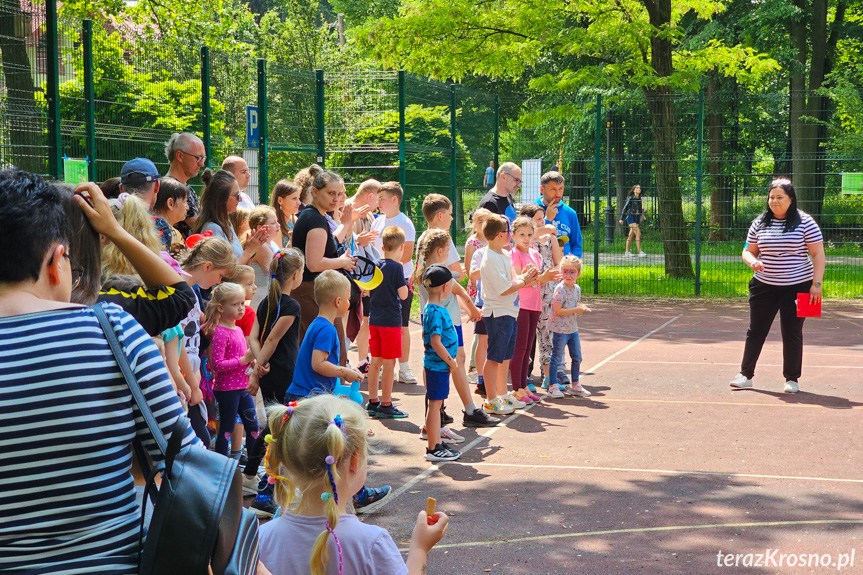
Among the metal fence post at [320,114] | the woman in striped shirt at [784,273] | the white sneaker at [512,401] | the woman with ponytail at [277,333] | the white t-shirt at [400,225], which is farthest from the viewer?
the metal fence post at [320,114]

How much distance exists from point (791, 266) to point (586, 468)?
12.9ft

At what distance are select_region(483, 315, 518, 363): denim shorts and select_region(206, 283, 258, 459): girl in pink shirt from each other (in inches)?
104

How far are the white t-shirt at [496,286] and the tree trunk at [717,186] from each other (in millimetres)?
10769

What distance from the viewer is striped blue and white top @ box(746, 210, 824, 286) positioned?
29.2 ft

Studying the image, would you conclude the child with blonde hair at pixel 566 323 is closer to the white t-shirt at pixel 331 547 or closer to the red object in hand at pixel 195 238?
the red object in hand at pixel 195 238

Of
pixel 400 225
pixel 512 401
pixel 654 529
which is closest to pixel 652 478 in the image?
pixel 654 529

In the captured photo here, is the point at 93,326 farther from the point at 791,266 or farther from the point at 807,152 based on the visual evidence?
the point at 807,152

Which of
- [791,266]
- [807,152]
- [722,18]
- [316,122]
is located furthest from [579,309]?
[722,18]

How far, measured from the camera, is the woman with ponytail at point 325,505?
2.62 metres

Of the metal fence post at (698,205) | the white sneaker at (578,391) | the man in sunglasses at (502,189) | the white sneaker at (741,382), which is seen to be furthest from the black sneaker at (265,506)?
the metal fence post at (698,205)

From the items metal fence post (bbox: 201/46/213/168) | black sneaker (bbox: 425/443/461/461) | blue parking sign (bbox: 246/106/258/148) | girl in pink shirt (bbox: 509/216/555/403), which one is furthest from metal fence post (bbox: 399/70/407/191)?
black sneaker (bbox: 425/443/461/461)

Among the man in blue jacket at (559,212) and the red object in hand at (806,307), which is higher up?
the man in blue jacket at (559,212)

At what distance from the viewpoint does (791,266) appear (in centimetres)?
892

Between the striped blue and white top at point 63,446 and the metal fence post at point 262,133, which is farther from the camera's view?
the metal fence post at point 262,133
